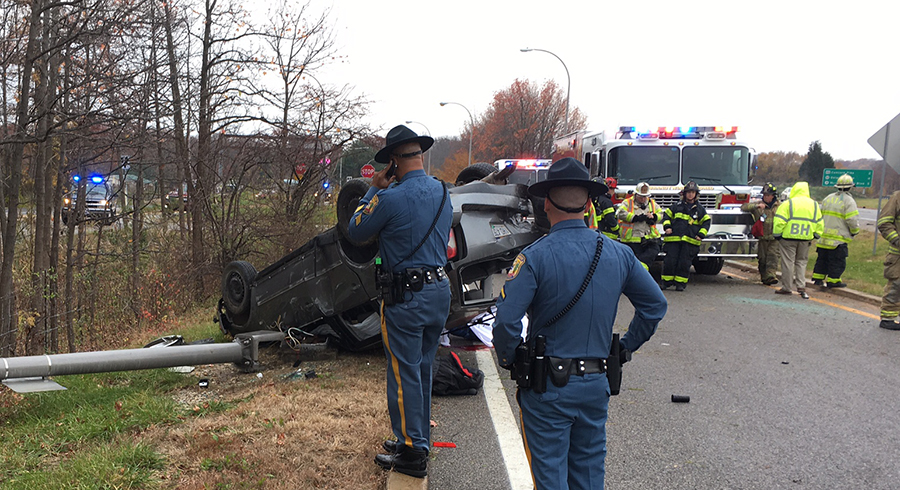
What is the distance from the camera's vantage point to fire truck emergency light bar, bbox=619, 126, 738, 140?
12.2 meters

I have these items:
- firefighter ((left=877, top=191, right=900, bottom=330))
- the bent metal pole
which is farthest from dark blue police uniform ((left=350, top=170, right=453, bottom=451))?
firefighter ((left=877, top=191, right=900, bottom=330))

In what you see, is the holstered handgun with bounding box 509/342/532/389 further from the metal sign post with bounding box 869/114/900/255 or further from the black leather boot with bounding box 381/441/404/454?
the metal sign post with bounding box 869/114/900/255

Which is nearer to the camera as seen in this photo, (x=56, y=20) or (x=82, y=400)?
(x=82, y=400)

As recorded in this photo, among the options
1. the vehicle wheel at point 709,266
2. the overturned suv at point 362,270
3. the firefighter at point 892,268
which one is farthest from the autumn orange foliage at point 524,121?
the overturned suv at point 362,270

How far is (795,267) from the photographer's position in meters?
11.3

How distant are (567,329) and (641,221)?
29.7ft

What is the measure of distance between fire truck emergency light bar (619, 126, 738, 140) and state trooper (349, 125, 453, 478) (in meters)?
9.36

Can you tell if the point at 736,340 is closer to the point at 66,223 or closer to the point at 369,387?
the point at 369,387

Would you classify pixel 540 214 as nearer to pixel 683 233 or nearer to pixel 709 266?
pixel 683 233

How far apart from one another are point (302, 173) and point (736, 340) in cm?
1003

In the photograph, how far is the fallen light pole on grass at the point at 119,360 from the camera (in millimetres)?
4207

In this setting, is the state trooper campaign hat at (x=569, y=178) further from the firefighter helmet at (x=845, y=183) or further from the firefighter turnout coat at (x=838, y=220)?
the firefighter helmet at (x=845, y=183)

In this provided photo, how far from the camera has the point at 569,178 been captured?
2551 mm

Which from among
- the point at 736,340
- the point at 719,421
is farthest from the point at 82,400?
the point at 736,340
